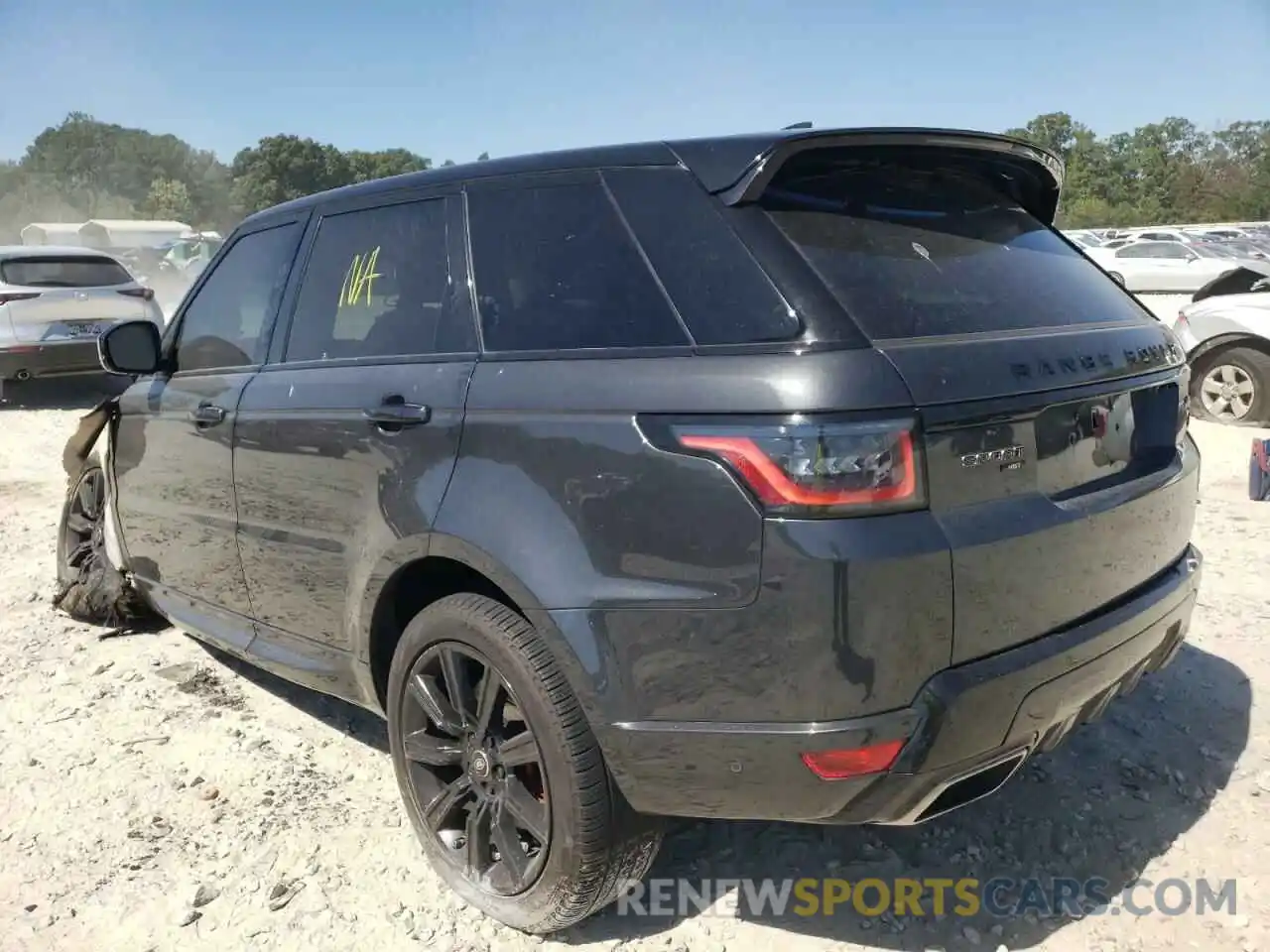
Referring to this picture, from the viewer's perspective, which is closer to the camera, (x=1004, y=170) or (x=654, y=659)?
(x=654, y=659)

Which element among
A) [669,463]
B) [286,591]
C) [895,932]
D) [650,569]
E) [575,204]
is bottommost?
[895,932]

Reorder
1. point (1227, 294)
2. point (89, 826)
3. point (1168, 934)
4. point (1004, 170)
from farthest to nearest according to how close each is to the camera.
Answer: point (1227, 294) < point (89, 826) < point (1004, 170) < point (1168, 934)

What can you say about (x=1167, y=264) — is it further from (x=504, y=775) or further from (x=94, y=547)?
(x=504, y=775)

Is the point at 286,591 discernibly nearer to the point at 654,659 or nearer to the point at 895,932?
the point at 654,659

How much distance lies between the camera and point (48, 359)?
1045 centimetres

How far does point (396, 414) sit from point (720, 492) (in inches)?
41.3

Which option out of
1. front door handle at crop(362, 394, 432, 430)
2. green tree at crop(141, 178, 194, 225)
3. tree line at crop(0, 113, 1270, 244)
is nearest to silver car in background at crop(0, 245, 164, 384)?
front door handle at crop(362, 394, 432, 430)

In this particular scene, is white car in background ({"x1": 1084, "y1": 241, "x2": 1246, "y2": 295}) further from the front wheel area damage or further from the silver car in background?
the front wheel area damage

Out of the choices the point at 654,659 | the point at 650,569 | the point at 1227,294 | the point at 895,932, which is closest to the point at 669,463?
the point at 650,569

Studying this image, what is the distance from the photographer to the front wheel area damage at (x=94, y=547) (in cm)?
436

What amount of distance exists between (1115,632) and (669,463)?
1.12m

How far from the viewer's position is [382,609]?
2.70 metres

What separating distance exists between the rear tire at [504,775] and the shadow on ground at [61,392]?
10224 mm

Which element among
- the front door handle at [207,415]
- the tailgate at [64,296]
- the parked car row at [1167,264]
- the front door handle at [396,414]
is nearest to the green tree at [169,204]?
the parked car row at [1167,264]
